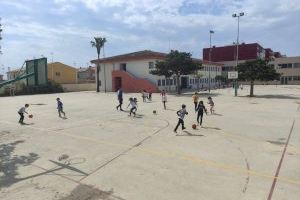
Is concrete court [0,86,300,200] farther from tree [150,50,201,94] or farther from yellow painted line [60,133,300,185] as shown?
tree [150,50,201,94]

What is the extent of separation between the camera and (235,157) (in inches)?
494

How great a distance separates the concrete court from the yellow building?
180ft

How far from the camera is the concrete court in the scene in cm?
905

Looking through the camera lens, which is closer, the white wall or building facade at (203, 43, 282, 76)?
the white wall

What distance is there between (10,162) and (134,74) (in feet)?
158

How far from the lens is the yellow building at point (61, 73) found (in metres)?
73.6

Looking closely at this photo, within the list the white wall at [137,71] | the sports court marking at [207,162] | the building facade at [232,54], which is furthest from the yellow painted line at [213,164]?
the building facade at [232,54]

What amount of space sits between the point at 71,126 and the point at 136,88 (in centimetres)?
3728

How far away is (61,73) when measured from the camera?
76625 mm

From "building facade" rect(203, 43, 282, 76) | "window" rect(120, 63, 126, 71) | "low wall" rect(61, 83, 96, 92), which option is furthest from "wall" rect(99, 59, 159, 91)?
"building facade" rect(203, 43, 282, 76)

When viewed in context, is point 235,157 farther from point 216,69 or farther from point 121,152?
point 216,69

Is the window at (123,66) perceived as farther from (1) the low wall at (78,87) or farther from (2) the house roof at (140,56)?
(1) the low wall at (78,87)

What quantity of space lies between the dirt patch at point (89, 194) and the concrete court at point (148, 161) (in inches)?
1.0

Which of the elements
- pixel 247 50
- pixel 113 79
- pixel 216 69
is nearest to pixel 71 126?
pixel 113 79
